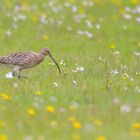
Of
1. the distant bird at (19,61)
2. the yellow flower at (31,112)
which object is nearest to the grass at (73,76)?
the yellow flower at (31,112)

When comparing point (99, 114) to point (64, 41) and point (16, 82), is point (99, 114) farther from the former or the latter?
point (64, 41)

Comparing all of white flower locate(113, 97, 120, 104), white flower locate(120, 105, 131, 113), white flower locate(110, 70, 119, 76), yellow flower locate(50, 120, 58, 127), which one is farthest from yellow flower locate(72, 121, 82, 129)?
white flower locate(110, 70, 119, 76)

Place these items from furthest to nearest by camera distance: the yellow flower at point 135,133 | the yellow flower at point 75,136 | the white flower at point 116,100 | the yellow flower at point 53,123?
the white flower at point 116,100
the yellow flower at point 53,123
the yellow flower at point 135,133
the yellow flower at point 75,136

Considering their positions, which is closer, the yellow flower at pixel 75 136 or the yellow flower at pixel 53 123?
the yellow flower at pixel 75 136

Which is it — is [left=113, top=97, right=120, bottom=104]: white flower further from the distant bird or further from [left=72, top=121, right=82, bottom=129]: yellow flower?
the distant bird

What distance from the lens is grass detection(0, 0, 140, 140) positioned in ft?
30.6

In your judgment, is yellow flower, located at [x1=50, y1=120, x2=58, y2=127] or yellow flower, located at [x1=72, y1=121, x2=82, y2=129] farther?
yellow flower, located at [x1=50, y1=120, x2=58, y2=127]

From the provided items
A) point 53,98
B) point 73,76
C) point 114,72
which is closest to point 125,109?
point 53,98

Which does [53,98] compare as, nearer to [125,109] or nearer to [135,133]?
[125,109]

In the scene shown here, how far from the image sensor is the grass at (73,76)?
30.6ft

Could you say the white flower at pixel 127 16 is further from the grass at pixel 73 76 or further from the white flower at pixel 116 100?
the white flower at pixel 116 100

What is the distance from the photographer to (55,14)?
21.8 metres

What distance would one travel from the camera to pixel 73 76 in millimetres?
13000

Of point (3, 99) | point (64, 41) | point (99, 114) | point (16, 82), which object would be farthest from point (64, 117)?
point (64, 41)
